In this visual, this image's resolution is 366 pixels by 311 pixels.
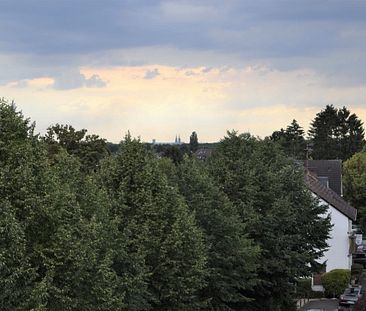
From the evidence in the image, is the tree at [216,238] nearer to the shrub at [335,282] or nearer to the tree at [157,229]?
the tree at [157,229]

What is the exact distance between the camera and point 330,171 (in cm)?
7344

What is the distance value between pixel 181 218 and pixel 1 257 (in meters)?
9.80

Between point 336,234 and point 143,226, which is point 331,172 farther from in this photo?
point 143,226

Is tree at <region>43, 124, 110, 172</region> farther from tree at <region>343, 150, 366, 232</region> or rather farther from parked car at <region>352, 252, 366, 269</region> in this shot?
tree at <region>343, 150, 366, 232</region>

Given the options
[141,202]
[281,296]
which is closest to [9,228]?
[141,202]

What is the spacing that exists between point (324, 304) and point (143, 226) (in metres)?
32.0

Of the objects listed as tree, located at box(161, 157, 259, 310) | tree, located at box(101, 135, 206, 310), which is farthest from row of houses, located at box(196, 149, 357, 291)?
tree, located at box(101, 135, 206, 310)

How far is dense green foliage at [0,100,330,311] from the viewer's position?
16.0 meters

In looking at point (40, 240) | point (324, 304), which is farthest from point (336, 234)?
point (40, 240)

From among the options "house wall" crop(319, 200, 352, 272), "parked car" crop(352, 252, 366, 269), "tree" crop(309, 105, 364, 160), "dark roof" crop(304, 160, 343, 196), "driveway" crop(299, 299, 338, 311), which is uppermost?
"tree" crop(309, 105, 364, 160)

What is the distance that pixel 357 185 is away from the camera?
84812mm

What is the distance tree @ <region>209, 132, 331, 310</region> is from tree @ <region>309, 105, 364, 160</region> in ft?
302

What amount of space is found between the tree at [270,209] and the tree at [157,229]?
1065 centimetres

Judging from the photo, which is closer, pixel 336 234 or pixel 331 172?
pixel 336 234
